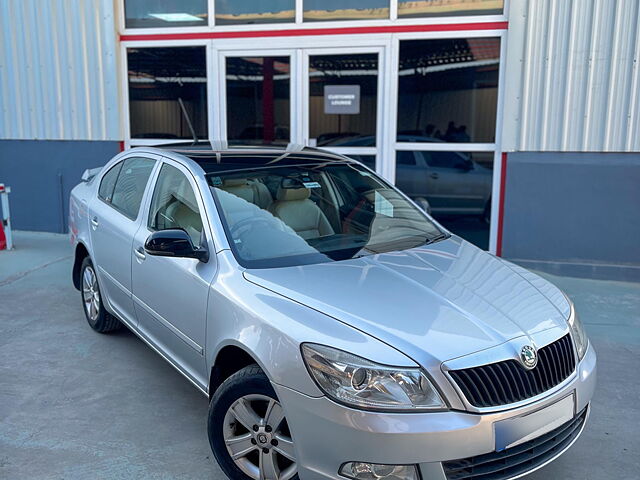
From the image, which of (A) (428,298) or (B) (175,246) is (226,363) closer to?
(B) (175,246)

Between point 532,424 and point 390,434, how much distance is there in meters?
0.64

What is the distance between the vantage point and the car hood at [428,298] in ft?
8.02

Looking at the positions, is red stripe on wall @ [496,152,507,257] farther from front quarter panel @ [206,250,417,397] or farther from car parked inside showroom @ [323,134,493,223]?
front quarter panel @ [206,250,417,397]

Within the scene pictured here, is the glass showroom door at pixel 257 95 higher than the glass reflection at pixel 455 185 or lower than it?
higher

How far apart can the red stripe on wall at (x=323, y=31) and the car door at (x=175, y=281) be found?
3.94 m

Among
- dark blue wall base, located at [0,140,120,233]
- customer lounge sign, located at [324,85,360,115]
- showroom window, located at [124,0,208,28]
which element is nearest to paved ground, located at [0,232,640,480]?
dark blue wall base, located at [0,140,120,233]

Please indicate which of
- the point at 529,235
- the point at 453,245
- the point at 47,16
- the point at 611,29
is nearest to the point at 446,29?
the point at 611,29

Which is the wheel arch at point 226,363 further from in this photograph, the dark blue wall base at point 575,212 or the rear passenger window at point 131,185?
the dark blue wall base at point 575,212

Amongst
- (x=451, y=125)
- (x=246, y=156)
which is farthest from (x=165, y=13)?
(x=246, y=156)

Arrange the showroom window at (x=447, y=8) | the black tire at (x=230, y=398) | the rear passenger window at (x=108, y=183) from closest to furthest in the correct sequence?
the black tire at (x=230, y=398) → the rear passenger window at (x=108, y=183) → the showroom window at (x=447, y=8)

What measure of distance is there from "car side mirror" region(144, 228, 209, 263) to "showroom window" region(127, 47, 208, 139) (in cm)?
480

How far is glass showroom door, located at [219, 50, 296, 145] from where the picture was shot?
7.34 metres

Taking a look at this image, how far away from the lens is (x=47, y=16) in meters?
7.70

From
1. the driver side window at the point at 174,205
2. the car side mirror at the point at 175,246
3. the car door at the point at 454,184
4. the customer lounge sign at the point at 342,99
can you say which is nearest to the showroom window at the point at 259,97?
the customer lounge sign at the point at 342,99
